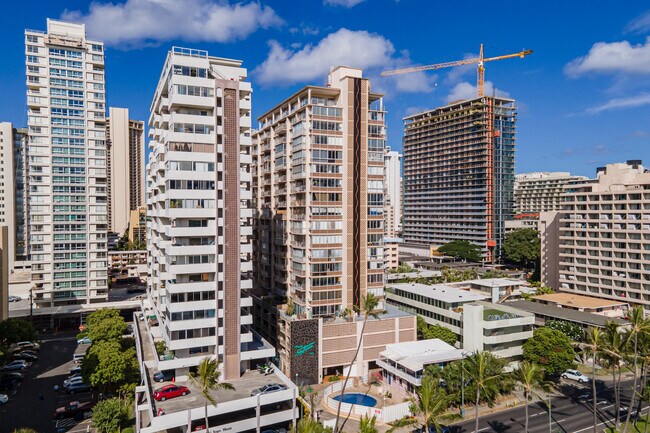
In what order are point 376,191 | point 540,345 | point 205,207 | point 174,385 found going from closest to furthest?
point 174,385
point 205,207
point 540,345
point 376,191

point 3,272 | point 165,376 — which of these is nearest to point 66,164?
point 3,272

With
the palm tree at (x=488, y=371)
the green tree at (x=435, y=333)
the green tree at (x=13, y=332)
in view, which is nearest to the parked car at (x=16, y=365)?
the green tree at (x=13, y=332)

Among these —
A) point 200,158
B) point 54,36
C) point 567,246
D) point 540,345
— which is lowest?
point 540,345

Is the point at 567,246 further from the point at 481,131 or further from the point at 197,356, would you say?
the point at 197,356

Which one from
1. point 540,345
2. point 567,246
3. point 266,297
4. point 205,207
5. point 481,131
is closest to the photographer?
point 205,207

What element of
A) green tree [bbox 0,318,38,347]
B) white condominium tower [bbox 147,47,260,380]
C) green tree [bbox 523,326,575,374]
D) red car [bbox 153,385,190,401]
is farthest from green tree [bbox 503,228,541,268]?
green tree [bbox 0,318,38,347]

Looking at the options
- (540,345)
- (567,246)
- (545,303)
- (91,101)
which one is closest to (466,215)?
(567,246)

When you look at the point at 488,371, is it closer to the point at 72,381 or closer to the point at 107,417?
the point at 107,417
